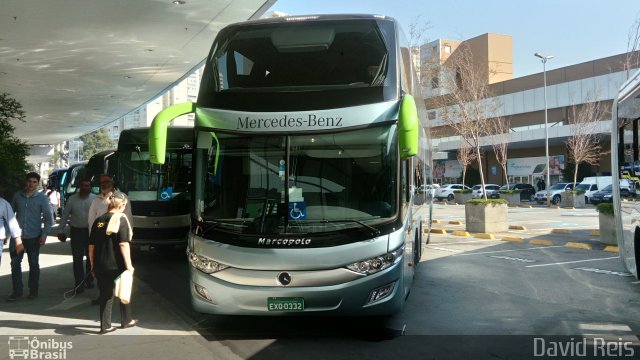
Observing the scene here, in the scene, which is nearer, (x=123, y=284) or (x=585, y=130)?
(x=123, y=284)

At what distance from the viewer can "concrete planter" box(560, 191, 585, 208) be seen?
33.0m

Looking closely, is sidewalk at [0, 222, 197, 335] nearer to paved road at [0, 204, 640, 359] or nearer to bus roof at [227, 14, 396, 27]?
paved road at [0, 204, 640, 359]

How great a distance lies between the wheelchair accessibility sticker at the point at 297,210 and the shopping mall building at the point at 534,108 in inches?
1209

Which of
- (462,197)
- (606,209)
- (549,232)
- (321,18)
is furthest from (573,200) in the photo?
(321,18)

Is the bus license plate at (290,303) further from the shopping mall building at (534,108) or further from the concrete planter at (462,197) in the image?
the concrete planter at (462,197)

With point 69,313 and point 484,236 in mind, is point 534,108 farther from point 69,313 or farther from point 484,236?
point 69,313

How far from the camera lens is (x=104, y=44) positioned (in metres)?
17.4

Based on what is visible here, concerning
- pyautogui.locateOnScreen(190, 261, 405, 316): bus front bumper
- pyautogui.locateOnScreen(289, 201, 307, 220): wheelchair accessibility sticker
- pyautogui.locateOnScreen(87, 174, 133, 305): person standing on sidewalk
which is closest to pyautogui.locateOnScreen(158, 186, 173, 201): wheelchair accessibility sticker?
pyautogui.locateOnScreen(87, 174, 133, 305): person standing on sidewalk

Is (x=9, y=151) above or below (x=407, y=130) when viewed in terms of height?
above

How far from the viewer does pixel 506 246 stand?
1455 cm

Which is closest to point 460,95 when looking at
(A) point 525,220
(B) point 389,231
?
(A) point 525,220

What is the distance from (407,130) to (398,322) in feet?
8.39

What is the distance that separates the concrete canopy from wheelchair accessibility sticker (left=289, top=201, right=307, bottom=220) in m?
9.72

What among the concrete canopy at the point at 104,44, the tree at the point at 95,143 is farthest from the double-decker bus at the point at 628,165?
the tree at the point at 95,143
